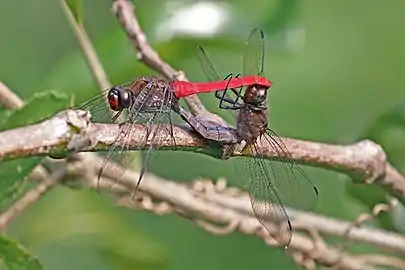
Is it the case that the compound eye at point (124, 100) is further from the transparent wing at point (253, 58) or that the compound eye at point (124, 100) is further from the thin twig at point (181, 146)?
the transparent wing at point (253, 58)

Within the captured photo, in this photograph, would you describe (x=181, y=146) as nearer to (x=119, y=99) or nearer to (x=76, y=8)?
(x=119, y=99)

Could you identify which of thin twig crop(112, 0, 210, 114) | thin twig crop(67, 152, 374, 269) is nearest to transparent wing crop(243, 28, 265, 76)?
thin twig crop(112, 0, 210, 114)

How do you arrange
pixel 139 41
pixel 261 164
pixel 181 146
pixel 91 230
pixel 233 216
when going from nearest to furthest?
pixel 181 146
pixel 261 164
pixel 139 41
pixel 233 216
pixel 91 230

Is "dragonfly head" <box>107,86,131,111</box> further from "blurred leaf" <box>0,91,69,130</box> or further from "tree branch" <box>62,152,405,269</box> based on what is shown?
"tree branch" <box>62,152,405,269</box>

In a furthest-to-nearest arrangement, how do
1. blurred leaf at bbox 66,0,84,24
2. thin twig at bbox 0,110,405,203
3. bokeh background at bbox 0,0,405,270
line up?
bokeh background at bbox 0,0,405,270 < blurred leaf at bbox 66,0,84,24 < thin twig at bbox 0,110,405,203

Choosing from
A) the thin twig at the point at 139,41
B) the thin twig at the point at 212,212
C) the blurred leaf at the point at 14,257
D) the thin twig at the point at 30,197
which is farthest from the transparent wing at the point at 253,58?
the blurred leaf at the point at 14,257

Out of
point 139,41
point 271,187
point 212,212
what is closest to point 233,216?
point 212,212
